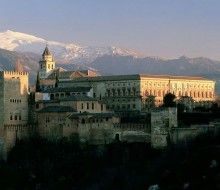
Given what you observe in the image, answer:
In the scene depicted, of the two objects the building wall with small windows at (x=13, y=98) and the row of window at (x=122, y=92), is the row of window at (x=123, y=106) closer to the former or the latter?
the row of window at (x=122, y=92)

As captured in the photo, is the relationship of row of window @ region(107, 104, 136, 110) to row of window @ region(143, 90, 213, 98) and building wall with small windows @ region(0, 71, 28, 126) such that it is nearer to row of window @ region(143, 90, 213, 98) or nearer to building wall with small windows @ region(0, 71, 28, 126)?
row of window @ region(143, 90, 213, 98)

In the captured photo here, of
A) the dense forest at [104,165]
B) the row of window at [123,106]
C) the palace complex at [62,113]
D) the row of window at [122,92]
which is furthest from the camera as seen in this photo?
the row of window at [122,92]

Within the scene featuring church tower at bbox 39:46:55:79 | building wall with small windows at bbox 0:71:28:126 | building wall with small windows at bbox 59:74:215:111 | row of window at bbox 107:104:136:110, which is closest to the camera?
building wall with small windows at bbox 0:71:28:126

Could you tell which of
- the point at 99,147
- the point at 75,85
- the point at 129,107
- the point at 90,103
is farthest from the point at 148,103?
the point at 99,147

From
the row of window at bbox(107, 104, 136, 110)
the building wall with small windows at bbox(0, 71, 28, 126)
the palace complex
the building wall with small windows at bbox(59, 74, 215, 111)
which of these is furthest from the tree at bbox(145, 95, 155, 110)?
the building wall with small windows at bbox(0, 71, 28, 126)

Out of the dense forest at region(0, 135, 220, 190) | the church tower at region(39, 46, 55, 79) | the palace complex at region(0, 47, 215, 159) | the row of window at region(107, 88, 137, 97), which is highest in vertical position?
the church tower at region(39, 46, 55, 79)

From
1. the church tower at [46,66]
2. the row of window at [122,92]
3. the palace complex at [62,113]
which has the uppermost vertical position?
the church tower at [46,66]

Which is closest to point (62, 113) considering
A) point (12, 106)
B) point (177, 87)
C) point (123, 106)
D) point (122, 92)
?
point (12, 106)

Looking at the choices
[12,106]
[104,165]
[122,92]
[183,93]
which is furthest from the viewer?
[183,93]

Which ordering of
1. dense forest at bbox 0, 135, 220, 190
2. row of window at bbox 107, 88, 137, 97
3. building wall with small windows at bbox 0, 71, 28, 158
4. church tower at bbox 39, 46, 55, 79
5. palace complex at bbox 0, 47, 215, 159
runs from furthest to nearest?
1. church tower at bbox 39, 46, 55, 79
2. row of window at bbox 107, 88, 137, 97
3. building wall with small windows at bbox 0, 71, 28, 158
4. palace complex at bbox 0, 47, 215, 159
5. dense forest at bbox 0, 135, 220, 190

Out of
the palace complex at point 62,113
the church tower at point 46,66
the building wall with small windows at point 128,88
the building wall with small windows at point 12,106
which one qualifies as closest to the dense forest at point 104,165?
the palace complex at point 62,113

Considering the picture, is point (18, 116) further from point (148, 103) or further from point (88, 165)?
point (148, 103)

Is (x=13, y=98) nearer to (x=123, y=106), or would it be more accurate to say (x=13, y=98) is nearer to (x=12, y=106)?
(x=12, y=106)

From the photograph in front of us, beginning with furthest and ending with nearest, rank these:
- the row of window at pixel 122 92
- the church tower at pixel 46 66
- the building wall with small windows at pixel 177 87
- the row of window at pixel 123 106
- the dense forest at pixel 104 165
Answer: the church tower at pixel 46 66 → the building wall with small windows at pixel 177 87 → the row of window at pixel 122 92 → the row of window at pixel 123 106 → the dense forest at pixel 104 165
